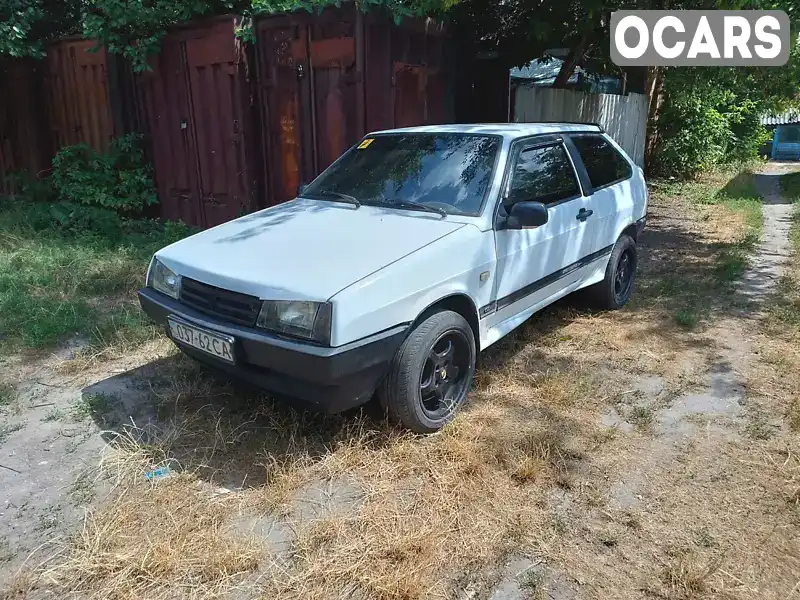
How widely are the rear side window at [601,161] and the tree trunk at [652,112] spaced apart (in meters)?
10.6

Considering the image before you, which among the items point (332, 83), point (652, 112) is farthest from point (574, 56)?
point (652, 112)

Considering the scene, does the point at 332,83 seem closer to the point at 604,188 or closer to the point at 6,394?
the point at 604,188

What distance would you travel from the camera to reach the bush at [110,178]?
26.7ft

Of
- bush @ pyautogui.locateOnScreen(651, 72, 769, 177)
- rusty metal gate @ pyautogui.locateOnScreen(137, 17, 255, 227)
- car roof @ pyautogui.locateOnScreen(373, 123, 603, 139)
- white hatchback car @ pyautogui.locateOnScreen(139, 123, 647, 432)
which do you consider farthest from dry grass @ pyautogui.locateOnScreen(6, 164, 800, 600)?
bush @ pyautogui.locateOnScreen(651, 72, 769, 177)

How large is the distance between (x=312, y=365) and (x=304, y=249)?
0.78 meters

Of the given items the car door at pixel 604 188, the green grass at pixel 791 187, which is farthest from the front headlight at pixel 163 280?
the green grass at pixel 791 187

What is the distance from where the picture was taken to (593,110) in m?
11.2

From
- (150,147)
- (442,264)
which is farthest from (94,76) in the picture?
(442,264)

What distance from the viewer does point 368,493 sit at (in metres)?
2.89

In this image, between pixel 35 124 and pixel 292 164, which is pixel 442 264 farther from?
pixel 35 124

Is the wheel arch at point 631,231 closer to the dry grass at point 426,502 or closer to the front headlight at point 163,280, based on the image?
the dry grass at point 426,502

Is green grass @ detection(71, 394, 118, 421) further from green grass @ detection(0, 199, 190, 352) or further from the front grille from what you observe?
the front grille

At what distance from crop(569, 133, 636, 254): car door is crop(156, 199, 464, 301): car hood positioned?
1.76 m

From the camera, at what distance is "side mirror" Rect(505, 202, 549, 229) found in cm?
350
